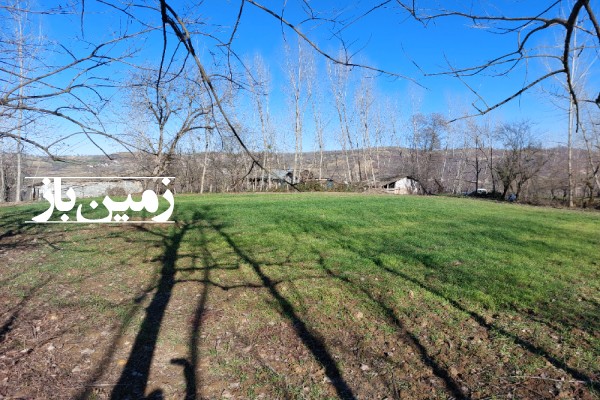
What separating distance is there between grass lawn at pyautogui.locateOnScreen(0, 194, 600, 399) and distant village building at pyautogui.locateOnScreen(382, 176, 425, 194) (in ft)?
120

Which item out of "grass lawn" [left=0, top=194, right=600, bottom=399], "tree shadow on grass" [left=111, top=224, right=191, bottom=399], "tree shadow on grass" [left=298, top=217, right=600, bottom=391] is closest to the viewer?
"tree shadow on grass" [left=111, top=224, right=191, bottom=399]

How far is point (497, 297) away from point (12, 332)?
17.4ft

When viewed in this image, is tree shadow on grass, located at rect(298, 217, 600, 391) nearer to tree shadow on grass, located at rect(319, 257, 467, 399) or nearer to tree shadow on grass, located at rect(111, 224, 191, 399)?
tree shadow on grass, located at rect(319, 257, 467, 399)

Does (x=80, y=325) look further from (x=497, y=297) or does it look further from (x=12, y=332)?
(x=497, y=297)

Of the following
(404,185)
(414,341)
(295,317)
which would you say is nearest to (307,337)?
(295,317)

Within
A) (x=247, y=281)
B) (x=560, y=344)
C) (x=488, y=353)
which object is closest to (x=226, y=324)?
(x=247, y=281)

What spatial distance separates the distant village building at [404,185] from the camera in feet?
144

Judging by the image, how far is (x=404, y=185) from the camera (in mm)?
45812

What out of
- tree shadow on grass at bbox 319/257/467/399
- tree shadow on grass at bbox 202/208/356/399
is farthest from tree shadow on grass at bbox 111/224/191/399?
tree shadow on grass at bbox 319/257/467/399

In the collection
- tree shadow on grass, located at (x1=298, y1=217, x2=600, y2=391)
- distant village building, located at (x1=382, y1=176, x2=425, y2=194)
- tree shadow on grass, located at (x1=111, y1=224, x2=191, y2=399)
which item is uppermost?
distant village building, located at (x1=382, y1=176, x2=425, y2=194)

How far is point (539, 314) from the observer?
13.8 feet

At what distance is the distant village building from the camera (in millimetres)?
43906

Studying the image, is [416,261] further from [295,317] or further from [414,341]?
[295,317]

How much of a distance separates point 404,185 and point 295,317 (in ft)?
143
